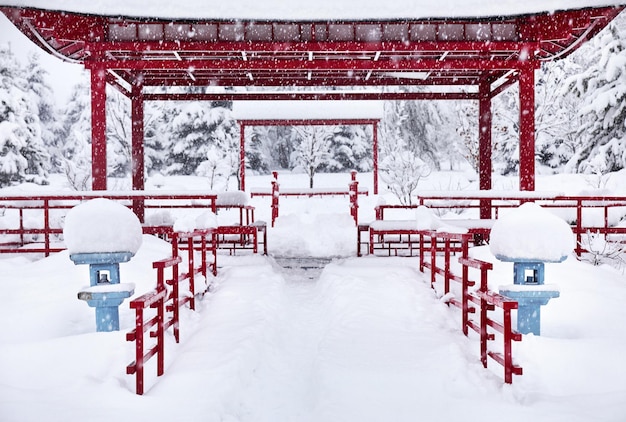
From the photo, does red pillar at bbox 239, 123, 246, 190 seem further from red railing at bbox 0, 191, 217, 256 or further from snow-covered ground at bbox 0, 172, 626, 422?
snow-covered ground at bbox 0, 172, 626, 422

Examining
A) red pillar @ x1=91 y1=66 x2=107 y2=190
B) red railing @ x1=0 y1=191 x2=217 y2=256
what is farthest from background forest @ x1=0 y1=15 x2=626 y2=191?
red pillar @ x1=91 y1=66 x2=107 y2=190

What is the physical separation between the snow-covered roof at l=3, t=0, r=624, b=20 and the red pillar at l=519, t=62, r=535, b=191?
1.33 m

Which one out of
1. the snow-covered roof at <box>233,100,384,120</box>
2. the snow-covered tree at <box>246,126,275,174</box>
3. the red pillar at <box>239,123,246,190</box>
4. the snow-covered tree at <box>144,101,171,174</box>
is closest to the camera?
the red pillar at <box>239,123,246,190</box>

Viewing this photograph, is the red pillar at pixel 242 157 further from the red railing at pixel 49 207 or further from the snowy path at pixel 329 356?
the snowy path at pixel 329 356

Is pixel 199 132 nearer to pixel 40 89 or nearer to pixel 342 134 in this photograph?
pixel 342 134

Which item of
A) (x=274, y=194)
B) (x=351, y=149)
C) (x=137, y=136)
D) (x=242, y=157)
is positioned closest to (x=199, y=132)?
(x=351, y=149)

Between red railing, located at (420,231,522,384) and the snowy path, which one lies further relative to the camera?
red railing, located at (420,231,522,384)

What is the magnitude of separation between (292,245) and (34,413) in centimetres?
872

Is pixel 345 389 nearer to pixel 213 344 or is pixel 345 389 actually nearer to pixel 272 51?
pixel 213 344

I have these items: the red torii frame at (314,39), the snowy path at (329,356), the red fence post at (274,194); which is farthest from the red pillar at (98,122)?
the red fence post at (274,194)

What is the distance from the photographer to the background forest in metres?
19.7

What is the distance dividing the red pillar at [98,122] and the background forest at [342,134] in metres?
11.3

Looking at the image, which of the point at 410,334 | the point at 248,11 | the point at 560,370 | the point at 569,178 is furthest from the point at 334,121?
the point at 560,370

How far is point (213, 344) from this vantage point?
5766 mm
